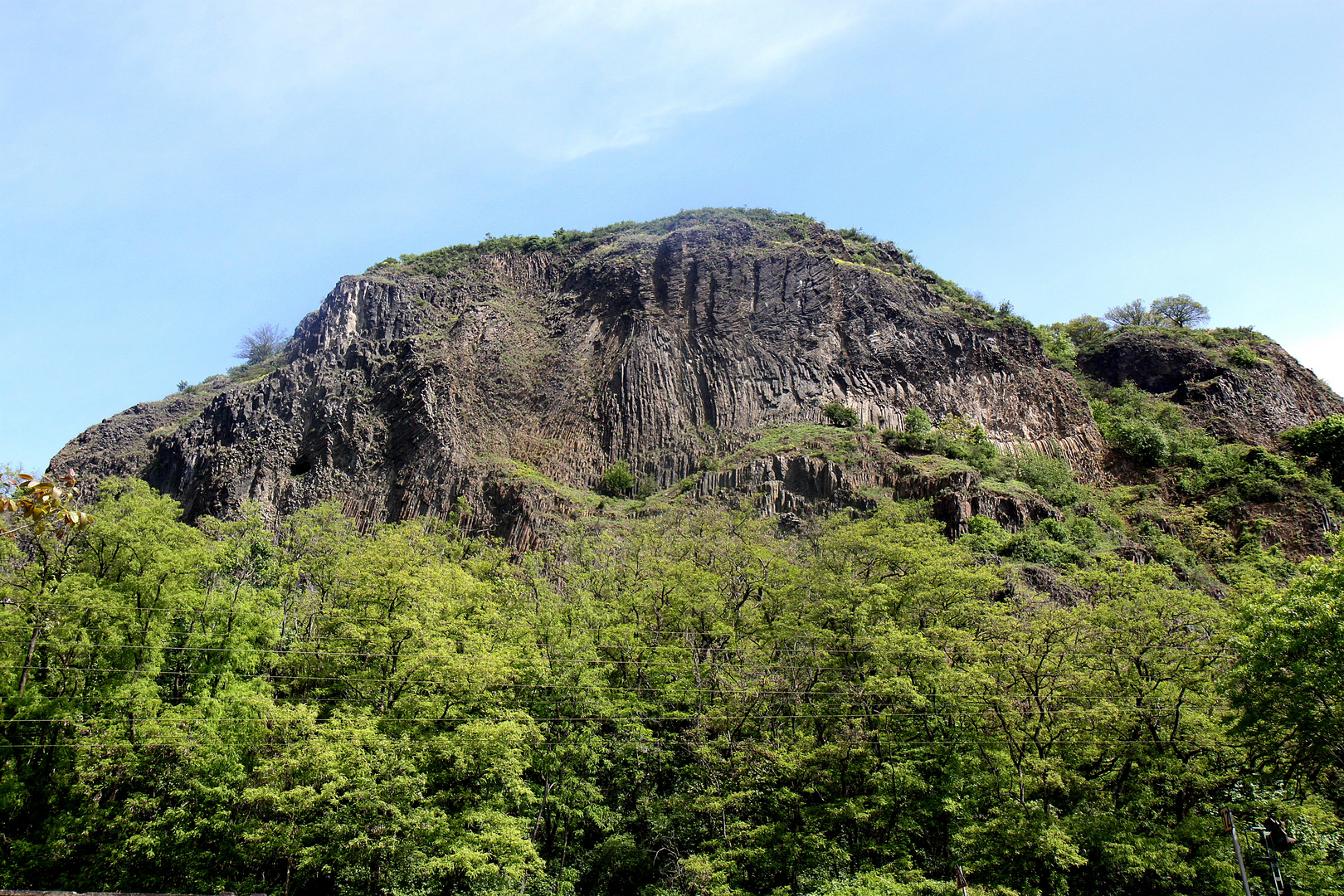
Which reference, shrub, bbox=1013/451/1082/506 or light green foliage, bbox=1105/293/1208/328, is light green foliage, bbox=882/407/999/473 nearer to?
shrub, bbox=1013/451/1082/506

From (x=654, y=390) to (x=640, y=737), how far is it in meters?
46.5

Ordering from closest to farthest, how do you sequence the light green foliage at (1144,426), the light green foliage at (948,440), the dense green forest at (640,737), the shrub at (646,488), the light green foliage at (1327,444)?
the dense green forest at (640,737), the light green foliage at (948,440), the light green foliage at (1327,444), the shrub at (646,488), the light green foliage at (1144,426)

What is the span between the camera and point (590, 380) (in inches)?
2916

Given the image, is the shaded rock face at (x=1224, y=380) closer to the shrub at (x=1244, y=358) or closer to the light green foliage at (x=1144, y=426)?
the shrub at (x=1244, y=358)

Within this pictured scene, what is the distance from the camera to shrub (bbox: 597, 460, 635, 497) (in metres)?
64.7

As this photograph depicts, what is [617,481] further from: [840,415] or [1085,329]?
[1085,329]

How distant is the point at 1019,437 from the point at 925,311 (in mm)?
13992

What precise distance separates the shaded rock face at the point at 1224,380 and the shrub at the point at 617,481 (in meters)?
50.0

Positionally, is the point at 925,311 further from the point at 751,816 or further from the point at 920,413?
the point at 751,816

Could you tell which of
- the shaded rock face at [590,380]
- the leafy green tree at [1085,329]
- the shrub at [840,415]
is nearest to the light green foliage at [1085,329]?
the leafy green tree at [1085,329]

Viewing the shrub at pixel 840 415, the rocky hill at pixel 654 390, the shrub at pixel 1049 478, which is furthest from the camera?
the shrub at pixel 840 415

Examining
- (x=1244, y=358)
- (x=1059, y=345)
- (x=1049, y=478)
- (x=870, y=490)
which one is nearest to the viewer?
(x=870, y=490)

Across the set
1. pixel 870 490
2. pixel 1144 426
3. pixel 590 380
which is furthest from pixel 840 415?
pixel 1144 426

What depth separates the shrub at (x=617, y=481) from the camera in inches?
2547
